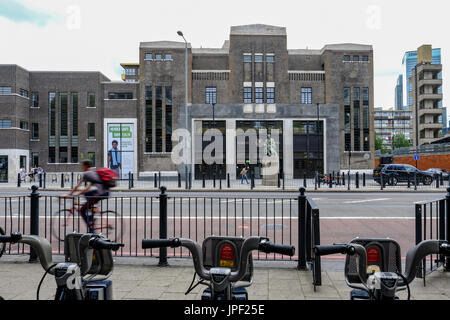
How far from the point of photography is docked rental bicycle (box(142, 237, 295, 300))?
2.42 metres

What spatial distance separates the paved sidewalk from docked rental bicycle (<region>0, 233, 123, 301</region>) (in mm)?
1415

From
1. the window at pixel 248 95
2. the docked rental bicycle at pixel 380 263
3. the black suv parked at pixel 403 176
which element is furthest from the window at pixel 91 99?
the docked rental bicycle at pixel 380 263

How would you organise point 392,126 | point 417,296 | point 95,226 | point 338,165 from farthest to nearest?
point 392,126
point 338,165
point 95,226
point 417,296

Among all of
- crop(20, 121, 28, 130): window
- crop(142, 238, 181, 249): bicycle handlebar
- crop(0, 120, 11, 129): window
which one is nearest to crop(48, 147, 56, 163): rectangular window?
crop(20, 121, 28, 130): window

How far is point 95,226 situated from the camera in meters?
7.78

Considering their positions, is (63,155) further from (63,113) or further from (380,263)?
(380,263)

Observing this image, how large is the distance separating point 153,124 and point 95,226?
4089 cm

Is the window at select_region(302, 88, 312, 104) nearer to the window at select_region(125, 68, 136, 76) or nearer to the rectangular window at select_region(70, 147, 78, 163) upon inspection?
the rectangular window at select_region(70, 147, 78, 163)

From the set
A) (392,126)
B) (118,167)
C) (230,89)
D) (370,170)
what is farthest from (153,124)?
(392,126)

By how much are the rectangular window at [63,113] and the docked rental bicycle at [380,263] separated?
50521 millimetres

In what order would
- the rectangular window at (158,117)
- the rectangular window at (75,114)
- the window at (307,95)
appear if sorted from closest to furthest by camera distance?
the rectangular window at (158,117), the rectangular window at (75,114), the window at (307,95)

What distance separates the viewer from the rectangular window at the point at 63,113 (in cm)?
4759

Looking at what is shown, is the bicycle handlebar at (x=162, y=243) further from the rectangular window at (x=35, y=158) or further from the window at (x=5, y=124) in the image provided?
the rectangular window at (x=35, y=158)

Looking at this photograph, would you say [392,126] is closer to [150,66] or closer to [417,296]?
[150,66]
